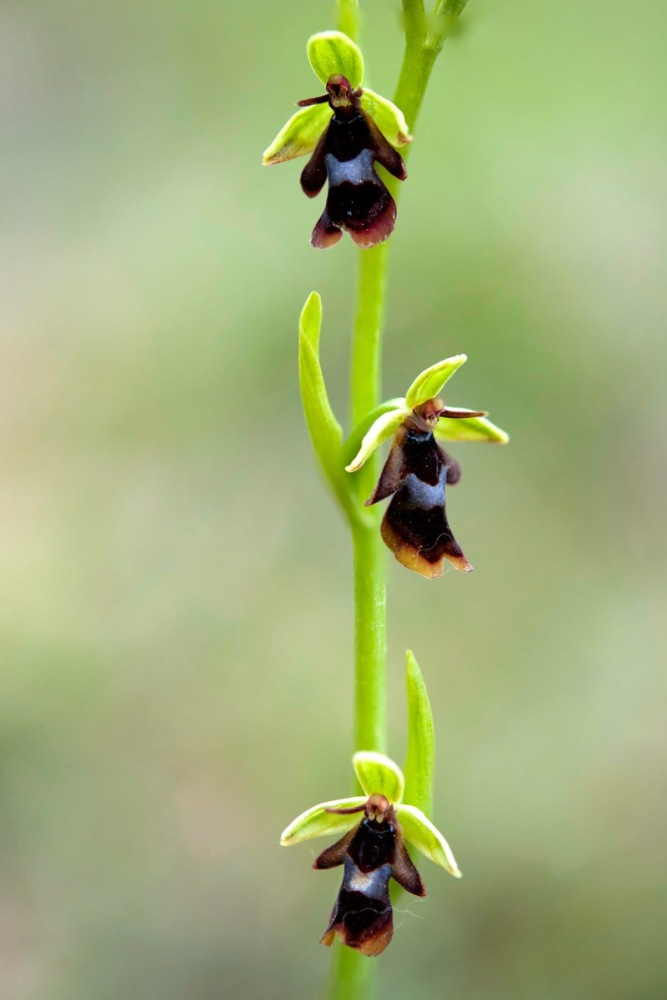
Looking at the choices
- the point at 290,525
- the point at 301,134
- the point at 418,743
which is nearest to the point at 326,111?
the point at 301,134

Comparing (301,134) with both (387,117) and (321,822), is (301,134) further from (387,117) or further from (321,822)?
(321,822)

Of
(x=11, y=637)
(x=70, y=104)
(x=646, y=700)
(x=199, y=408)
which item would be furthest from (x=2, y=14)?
(x=646, y=700)

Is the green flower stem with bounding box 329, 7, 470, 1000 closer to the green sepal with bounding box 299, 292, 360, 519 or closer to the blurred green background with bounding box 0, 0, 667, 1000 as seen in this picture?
the green sepal with bounding box 299, 292, 360, 519

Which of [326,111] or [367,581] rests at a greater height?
[326,111]

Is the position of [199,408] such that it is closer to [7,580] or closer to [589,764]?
[7,580]

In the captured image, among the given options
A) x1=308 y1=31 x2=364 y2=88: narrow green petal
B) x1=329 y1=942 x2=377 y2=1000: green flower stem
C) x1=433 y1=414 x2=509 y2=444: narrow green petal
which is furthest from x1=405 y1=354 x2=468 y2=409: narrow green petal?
x1=329 y1=942 x2=377 y2=1000: green flower stem

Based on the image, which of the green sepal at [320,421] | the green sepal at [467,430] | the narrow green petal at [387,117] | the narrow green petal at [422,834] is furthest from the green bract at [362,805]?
the narrow green petal at [387,117]
